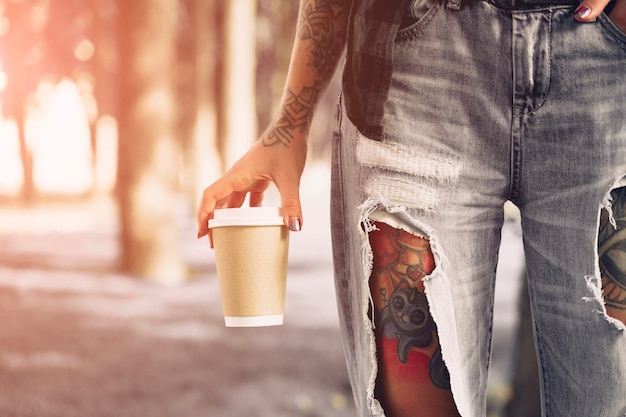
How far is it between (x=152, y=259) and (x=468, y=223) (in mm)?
8524

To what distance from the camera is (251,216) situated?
69.2 inches

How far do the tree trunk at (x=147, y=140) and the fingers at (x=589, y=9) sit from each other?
8.44m

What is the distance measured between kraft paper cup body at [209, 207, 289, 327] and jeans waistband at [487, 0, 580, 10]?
2.11 ft

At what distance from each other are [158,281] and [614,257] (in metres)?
8.44

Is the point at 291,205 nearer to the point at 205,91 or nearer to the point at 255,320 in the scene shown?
the point at 255,320

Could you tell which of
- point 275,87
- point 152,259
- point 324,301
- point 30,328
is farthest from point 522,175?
point 275,87

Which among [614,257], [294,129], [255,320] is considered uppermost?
[294,129]

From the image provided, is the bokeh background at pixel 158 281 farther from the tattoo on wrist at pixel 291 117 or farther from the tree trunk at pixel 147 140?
the tattoo on wrist at pixel 291 117

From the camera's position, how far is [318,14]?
1859 millimetres

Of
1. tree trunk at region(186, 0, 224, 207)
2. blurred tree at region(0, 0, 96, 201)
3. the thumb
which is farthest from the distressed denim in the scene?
blurred tree at region(0, 0, 96, 201)

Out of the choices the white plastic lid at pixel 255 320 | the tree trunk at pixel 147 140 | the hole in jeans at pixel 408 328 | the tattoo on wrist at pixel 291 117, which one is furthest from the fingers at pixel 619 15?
the tree trunk at pixel 147 140

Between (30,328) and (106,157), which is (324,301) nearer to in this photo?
(30,328)

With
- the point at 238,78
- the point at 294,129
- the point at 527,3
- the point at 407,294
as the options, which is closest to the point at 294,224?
the point at 294,129

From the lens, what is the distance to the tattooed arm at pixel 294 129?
1.77m
